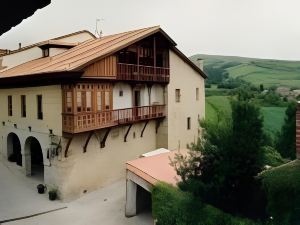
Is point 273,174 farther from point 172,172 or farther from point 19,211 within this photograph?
point 19,211

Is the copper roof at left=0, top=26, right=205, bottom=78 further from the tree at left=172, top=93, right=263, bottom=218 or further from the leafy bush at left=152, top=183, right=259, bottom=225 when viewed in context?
the tree at left=172, top=93, right=263, bottom=218

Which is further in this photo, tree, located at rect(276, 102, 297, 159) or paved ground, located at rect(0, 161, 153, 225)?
tree, located at rect(276, 102, 297, 159)

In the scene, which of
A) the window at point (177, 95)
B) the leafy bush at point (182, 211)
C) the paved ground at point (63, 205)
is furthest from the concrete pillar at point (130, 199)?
the window at point (177, 95)

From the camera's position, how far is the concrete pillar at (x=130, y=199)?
69.7 feet

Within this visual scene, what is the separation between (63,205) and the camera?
78.5ft

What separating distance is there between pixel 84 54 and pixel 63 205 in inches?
429

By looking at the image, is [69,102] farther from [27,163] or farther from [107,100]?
[27,163]

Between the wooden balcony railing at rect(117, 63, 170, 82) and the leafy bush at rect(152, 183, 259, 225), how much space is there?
489 inches

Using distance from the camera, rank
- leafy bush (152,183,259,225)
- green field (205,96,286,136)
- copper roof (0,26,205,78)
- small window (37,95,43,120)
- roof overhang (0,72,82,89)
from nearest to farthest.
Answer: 1. leafy bush (152,183,259,225)
2. roof overhang (0,72,82,89)
3. copper roof (0,26,205,78)
4. small window (37,95,43,120)
5. green field (205,96,286,136)

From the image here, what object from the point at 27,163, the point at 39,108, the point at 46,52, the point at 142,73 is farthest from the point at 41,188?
the point at 46,52

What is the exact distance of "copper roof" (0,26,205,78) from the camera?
24219 mm

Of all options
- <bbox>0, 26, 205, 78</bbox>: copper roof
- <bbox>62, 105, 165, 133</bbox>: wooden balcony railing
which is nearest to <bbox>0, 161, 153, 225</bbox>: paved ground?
<bbox>62, 105, 165, 133</bbox>: wooden balcony railing

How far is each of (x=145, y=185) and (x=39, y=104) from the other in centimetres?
1160

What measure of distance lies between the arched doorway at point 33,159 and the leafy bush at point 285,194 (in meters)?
21.8
